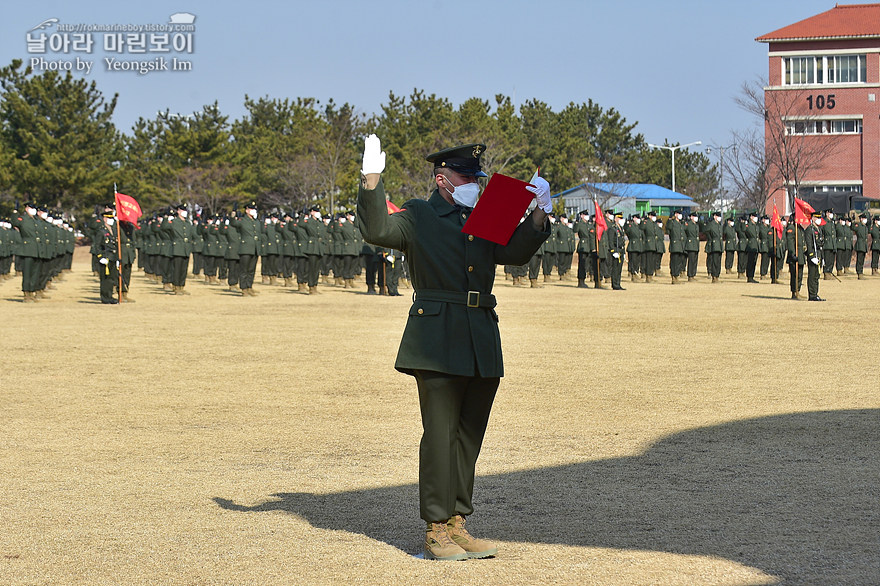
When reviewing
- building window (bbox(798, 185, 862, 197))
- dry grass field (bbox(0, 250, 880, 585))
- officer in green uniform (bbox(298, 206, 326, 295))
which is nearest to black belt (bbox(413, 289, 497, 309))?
dry grass field (bbox(0, 250, 880, 585))

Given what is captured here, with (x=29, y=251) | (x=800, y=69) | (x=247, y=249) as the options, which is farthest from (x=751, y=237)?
(x=800, y=69)

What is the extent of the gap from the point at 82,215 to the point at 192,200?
631cm

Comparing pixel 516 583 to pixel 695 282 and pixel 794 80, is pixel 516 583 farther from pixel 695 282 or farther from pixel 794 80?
pixel 794 80

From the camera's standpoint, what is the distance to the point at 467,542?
5164 mm

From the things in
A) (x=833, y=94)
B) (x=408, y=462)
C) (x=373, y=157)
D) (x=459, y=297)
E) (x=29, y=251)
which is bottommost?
(x=408, y=462)

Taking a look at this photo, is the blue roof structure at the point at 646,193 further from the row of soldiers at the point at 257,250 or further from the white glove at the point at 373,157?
the white glove at the point at 373,157

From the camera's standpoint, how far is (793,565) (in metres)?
4.79

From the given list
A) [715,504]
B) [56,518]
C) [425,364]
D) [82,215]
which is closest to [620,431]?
[715,504]

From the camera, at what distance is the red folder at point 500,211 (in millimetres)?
5152

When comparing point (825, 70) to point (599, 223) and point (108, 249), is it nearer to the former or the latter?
point (599, 223)

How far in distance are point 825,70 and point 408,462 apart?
2469 inches

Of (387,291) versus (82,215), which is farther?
(82,215)

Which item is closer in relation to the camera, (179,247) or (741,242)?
(179,247)

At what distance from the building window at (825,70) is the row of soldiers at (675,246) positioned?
29.6m
